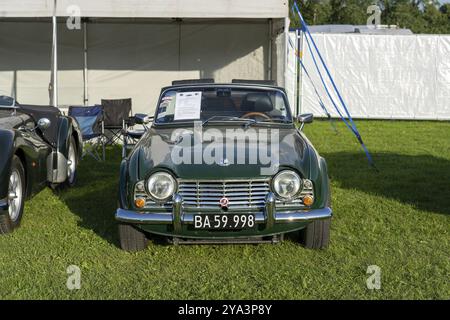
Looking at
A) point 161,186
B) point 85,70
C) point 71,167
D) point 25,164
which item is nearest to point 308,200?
point 161,186

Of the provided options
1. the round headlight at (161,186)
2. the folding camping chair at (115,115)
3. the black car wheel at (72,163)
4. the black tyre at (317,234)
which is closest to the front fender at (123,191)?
the round headlight at (161,186)

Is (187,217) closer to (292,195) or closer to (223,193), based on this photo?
(223,193)

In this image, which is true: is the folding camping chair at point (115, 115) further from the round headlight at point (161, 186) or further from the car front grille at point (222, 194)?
the car front grille at point (222, 194)

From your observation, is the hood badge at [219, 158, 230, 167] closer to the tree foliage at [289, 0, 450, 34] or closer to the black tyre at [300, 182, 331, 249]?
the black tyre at [300, 182, 331, 249]

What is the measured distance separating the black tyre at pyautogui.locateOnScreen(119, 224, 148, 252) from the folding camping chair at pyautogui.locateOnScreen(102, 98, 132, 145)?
606cm

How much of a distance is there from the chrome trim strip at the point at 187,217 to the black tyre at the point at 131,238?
0.21m

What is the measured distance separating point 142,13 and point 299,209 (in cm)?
641

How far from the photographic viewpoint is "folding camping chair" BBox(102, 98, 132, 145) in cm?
1024

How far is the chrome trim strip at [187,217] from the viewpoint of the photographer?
3959 mm

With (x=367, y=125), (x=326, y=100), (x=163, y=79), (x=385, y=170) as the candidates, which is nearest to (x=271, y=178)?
(x=385, y=170)

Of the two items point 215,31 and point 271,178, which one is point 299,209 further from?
point 215,31
